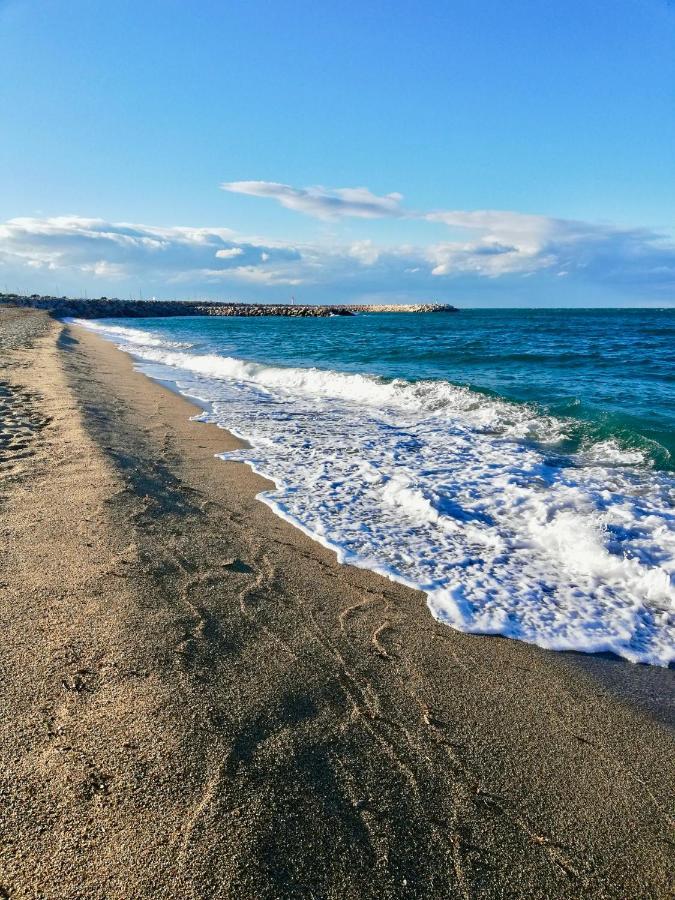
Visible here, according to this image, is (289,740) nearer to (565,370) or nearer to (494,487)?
(494,487)

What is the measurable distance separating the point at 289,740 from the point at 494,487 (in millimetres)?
4455

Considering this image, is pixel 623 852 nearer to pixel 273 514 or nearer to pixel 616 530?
pixel 616 530

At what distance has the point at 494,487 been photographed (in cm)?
616

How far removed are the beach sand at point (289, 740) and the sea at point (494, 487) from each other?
0.45 meters

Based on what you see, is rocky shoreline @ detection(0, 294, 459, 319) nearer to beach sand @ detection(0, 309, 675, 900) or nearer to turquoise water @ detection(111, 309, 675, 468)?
turquoise water @ detection(111, 309, 675, 468)

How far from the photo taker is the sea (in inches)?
150

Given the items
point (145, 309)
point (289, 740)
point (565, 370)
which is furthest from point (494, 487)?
point (145, 309)

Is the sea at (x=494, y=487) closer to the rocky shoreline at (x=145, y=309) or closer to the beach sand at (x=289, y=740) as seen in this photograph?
the beach sand at (x=289, y=740)

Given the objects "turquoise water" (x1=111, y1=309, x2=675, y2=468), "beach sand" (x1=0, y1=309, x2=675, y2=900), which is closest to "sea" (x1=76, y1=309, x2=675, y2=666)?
"turquoise water" (x1=111, y1=309, x2=675, y2=468)

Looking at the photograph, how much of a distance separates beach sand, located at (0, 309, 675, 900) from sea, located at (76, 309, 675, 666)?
1.47 ft

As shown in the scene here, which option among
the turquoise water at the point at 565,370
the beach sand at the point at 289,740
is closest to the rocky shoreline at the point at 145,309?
the turquoise water at the point at 565,370

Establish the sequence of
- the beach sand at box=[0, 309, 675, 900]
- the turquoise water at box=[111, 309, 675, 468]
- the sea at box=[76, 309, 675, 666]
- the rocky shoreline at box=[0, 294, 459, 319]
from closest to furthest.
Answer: the beach sand at box=[0, 309, 675, 900] → the sea at box=[76, 309, 675, 666] → the turquoise water at box=[111, 309, 675, 468] → the rocky shoreline at box=[0, 294, 459, 319]

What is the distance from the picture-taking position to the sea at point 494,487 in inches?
150

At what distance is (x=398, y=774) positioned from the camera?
220 centimetres
